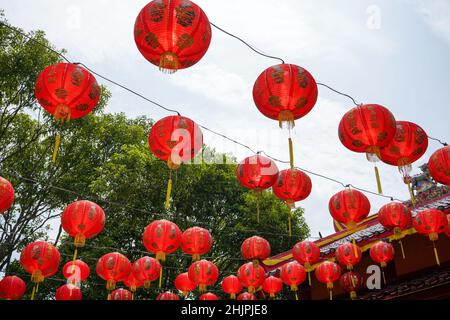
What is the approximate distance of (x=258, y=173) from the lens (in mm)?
5902

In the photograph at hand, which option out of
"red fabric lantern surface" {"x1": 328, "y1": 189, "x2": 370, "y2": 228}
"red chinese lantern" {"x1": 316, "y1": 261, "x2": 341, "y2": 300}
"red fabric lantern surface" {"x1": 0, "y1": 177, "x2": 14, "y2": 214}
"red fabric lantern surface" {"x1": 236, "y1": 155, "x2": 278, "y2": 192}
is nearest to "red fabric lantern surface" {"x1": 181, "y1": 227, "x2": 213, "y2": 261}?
"red fabric lantern surface" {"x1": 236, "y1": 155, "x2": 278, "y2": 192}

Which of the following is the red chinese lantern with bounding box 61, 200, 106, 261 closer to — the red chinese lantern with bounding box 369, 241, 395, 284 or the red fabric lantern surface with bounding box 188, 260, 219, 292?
the red fabric lantern surface with bounding box 188, 260, 219, 292

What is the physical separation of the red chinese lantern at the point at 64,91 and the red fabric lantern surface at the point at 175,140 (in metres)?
0.99

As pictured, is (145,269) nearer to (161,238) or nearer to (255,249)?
(161,238)

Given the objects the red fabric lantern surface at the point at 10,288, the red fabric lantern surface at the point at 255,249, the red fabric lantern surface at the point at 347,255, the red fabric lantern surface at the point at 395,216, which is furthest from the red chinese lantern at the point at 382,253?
the red fabric lantern surface at the point at 10,288

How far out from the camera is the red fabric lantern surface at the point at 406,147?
5.33 m

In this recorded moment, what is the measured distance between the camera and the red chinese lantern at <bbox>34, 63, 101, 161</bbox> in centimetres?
427

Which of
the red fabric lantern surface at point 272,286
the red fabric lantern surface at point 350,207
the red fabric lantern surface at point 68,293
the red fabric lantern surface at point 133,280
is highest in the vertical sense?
the red fabric lantern surface at point 350,207

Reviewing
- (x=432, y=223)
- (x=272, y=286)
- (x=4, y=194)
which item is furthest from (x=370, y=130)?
(x=272, y=286)

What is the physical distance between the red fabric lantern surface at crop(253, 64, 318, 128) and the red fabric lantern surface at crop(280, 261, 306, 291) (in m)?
6.74

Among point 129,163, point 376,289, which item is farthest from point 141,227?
point 376,289

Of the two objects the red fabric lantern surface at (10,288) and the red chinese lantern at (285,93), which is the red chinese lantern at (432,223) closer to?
the red chinese lantern at (285,93)

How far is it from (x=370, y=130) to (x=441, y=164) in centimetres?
207
